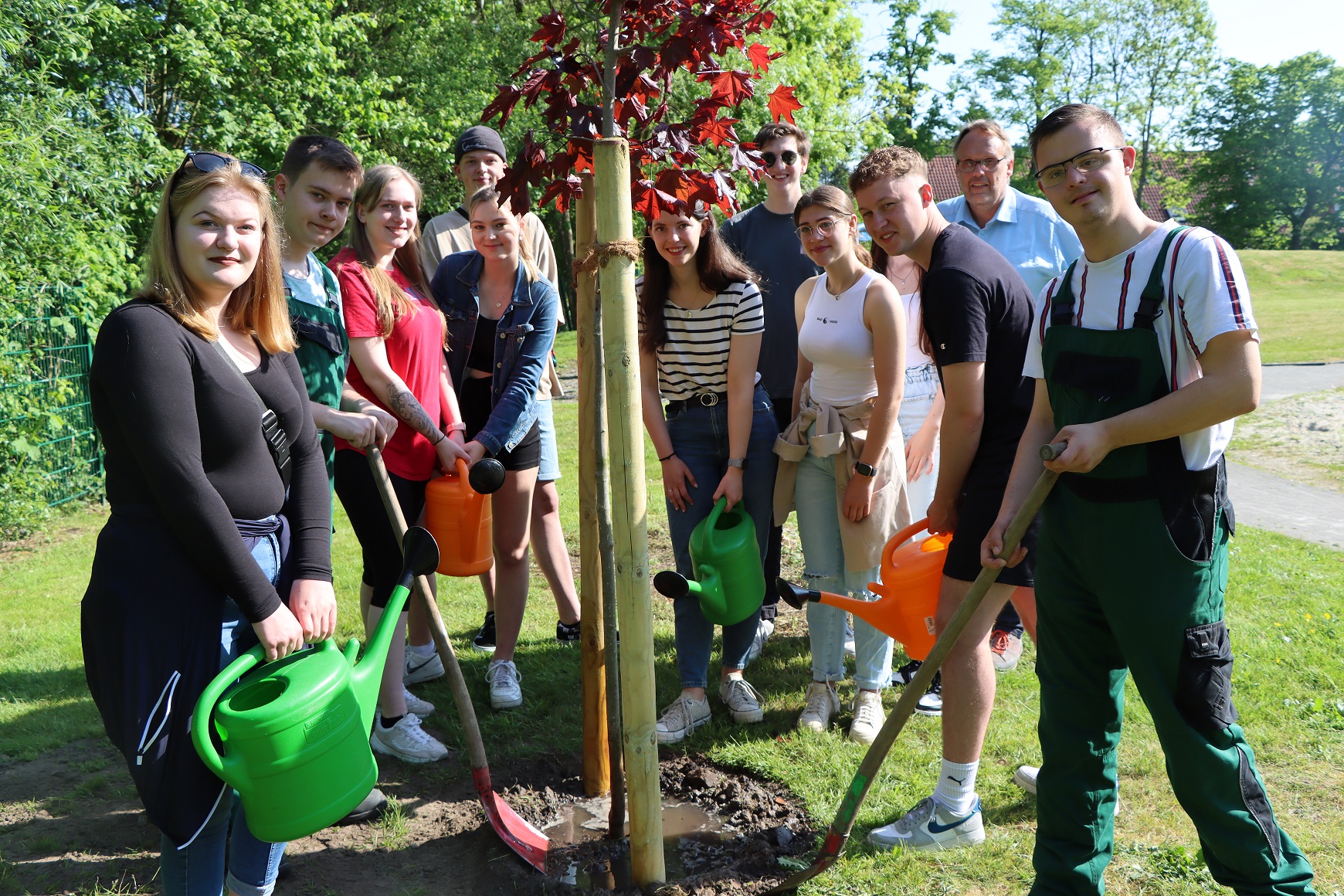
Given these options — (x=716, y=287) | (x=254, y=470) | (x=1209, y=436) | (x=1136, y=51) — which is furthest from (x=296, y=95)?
(x=1136, y=51)

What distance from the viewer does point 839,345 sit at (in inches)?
138

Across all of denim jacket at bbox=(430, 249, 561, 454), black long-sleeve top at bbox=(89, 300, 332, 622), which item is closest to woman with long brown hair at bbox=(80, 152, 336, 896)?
black long-sleeve top at bbox=(89, 300, 332, 622)

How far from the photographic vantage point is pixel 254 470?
207 centimetres

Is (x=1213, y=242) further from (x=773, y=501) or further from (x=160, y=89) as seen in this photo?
(x=160, y=89)

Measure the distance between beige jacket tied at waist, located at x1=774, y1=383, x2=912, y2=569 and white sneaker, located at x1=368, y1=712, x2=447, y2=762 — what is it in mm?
1659

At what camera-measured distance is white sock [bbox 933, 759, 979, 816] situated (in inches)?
113

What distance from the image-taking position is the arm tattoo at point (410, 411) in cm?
330

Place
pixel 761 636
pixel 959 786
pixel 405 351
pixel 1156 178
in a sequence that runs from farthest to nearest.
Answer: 1. pixel 1156 178
2. pixel 761 636
3. pixel 405 351
4. pixel 959 786

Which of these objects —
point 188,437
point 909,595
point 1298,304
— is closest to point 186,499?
point 188,437

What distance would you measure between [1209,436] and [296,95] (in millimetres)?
14424

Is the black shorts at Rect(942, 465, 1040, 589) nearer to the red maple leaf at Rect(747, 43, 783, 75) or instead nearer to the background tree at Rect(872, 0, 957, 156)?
the red maple leaf at Rect(747, 43, 783, 75)

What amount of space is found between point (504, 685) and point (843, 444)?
1.74 metres

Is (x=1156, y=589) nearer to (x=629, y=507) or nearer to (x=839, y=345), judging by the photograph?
(x=629, y=507)

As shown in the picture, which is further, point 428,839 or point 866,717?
point 866,717
